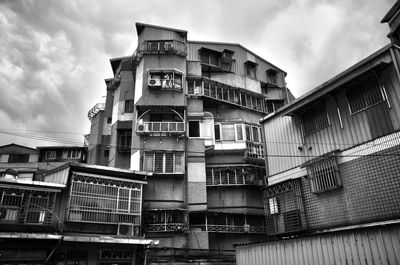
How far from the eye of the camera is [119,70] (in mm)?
Answer: 36906

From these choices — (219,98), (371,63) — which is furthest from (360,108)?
(219,98)

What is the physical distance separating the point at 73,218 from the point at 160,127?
11.1 m

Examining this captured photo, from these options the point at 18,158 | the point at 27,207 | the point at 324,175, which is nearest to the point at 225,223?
the point at 324,175

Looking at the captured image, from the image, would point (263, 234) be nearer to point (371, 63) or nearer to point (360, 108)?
point (360, 108)

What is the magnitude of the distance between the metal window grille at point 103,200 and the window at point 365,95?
16.1 metres

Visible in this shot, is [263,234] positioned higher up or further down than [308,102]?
further down

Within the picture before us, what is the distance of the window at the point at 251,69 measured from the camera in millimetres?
38812

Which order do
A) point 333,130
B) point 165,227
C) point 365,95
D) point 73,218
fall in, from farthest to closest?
1. point 165,227
2. point 73,218
3. point 333,130
4. point 365,95

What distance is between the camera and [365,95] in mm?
15695

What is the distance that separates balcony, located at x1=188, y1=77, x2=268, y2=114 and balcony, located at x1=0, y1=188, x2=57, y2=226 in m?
16.9

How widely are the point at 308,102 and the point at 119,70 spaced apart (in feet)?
81.9

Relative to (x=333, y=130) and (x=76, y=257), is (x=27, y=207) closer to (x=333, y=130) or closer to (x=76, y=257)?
(x=76, y=257)

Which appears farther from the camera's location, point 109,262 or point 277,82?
point 277,82

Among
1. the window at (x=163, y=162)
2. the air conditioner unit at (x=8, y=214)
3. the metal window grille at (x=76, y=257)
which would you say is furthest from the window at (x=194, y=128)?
the air conditioner unit at (x=8, y=214)
